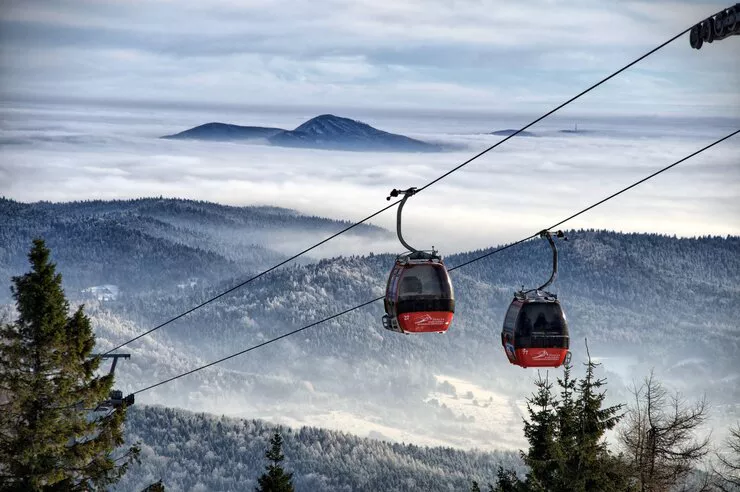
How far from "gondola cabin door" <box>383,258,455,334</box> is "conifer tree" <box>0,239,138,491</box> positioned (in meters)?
10.8

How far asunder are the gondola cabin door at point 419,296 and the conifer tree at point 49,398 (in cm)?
1075

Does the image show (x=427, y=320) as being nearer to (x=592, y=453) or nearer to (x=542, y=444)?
(x=592, y=453)

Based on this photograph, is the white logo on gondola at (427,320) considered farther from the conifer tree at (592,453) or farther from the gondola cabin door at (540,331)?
the conifer tree at (592,453)

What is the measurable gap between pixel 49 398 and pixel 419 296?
41.2 feet

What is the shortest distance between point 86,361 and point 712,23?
2516cm

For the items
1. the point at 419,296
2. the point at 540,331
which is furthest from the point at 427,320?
the point at 540,331

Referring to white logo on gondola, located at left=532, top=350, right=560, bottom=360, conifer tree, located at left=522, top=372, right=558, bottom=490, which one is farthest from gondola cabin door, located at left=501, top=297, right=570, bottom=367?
conifer tree, located at left=522, top=372, right=558, bottom=490

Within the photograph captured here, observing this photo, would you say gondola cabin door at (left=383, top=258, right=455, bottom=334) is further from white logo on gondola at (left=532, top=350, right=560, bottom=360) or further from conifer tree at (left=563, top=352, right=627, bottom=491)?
conifer tree at (left=563, top=352, right=627, bottom=491)

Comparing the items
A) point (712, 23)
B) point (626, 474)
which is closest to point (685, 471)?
point (626, 474)

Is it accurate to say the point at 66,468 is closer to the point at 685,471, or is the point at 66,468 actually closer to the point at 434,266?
the point at 434,266

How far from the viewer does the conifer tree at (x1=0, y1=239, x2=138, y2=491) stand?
134 ft

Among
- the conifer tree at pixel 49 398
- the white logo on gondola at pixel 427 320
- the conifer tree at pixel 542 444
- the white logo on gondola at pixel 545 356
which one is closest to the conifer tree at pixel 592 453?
the conifer tree at pixel 542 444

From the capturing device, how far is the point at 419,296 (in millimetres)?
36188

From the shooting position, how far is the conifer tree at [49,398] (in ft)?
134
